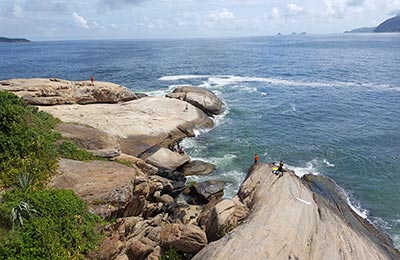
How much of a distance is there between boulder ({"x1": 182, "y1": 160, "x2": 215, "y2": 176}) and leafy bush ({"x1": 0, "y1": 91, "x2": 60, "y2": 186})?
14.3 metres

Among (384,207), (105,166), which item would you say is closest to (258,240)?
(105,166)

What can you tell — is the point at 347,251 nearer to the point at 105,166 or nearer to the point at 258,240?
the point at 258,240

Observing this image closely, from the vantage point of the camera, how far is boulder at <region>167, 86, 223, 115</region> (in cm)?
4809

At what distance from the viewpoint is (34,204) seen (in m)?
15.1

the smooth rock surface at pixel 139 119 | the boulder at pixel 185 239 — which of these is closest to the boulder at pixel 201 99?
the smooth rock surface at pixel 139 119

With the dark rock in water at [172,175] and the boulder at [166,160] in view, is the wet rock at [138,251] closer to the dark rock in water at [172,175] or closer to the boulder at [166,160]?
the dark rock in water at [172,175]

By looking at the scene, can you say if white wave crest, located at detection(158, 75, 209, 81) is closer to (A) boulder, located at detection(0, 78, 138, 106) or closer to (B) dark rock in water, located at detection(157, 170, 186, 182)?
(A) boulder, located at detection(0, 78, 138, 106)

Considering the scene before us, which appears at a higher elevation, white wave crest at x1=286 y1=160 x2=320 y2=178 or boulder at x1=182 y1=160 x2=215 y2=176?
boulder at x1=182 y1=160 x2=215 y2=176

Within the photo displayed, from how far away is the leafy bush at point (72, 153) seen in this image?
2116 cm

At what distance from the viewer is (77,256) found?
1491cm

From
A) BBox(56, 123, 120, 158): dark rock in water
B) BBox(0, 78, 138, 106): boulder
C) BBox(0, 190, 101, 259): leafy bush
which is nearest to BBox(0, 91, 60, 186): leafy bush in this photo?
BBox(0, 190, 101, 259): leafy bush

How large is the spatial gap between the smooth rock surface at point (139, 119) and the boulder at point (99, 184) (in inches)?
451

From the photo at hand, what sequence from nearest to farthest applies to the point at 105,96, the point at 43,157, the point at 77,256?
the point at 77,256 < the point at 43,157 < the point at 105,96

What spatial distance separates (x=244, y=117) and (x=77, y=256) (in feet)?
121
